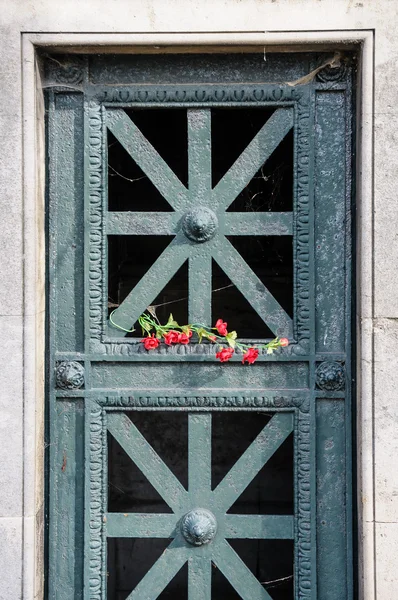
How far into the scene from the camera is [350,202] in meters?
3.31

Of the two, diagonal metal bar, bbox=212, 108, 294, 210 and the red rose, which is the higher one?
diagonal metal bar, bbox=212, 108, 294, 210

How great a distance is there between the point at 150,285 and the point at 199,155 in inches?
29.9

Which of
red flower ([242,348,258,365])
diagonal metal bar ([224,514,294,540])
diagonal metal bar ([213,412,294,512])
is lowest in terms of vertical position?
diagonal metal bar ([224,514,294,540])

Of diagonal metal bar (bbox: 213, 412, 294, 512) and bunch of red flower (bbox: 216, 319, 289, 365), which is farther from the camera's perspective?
diagonal metal bar (bbox: 213, 412, 294, 512)

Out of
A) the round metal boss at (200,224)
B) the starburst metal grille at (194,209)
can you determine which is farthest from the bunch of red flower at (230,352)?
the round metal boss at (200,224)

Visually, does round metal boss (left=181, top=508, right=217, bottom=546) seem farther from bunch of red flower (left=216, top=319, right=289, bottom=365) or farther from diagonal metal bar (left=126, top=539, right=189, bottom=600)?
bunch of red flower (left=216, top=319, right=289, bottom=365)

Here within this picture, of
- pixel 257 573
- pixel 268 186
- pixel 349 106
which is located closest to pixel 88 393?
pixel 349 106

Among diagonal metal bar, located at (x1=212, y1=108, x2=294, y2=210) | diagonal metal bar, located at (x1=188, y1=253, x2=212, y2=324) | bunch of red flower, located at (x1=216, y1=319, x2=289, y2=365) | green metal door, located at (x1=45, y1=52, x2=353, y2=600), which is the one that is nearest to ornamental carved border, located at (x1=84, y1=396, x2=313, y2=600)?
green metal door, located at (x1=45, y1=52, x2=353, y2=600)

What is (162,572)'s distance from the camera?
3.41 m

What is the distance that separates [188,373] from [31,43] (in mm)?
1889

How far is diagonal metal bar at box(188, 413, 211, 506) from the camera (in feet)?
11.1

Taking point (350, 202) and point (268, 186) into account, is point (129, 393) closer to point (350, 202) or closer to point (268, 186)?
point (350, 202)

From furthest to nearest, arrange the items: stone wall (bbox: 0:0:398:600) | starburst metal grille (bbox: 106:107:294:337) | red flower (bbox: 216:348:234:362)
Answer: starburst metal grille (bbox: 106:107:294:337) < red flower (bbox: 216:348:234:362) < stone wall (bbox: 0:0:398:600)

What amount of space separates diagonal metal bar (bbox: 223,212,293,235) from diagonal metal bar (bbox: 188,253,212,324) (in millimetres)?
206
